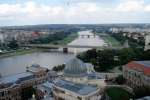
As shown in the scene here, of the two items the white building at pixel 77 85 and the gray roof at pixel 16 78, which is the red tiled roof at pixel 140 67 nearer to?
the white building at pixel 77 85

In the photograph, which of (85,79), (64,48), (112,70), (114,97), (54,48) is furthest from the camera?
(54,48)

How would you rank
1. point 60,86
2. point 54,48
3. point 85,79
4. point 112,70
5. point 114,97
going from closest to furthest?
point 60,86
point 85,79
point 114,97
point 112,70
point 54,48

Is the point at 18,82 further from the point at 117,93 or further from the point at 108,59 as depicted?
the point at 108,59

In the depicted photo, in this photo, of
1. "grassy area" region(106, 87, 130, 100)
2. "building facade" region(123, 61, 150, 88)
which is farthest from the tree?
"grassy area" region(106, 87, 130, 100)

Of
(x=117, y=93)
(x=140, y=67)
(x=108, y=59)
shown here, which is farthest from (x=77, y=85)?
(x=108, y=59)

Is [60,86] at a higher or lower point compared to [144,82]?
higher

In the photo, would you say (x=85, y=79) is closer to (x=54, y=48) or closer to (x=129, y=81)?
(x=129, y=81)

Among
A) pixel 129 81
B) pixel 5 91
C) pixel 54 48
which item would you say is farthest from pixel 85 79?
pixel 54 48

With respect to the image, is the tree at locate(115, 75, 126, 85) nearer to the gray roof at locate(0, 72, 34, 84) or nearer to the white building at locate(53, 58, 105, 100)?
the white building at locate(53, 58, 105, 100)
